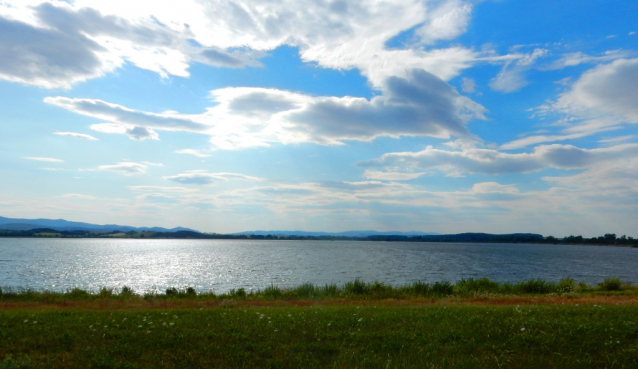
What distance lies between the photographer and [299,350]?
9055 mm

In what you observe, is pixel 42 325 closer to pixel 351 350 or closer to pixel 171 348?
pixel 171 348

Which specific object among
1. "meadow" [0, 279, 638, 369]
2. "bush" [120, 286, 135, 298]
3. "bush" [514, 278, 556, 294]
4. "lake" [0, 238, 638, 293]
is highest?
"meadow" [0, 279, 638, 369]

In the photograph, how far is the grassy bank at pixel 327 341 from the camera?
8203 mm

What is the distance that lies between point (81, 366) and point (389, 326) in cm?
804

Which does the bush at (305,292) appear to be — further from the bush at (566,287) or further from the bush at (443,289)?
the bush at (566,287)

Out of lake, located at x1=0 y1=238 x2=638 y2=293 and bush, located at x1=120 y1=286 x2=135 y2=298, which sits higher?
bush, located at x1=120 y1=286 x2=135 y2=298

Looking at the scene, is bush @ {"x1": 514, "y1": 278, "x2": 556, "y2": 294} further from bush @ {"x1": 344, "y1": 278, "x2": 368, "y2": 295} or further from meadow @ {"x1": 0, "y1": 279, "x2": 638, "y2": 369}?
meadow @ {"x1": 0, "y1": 279, "x2": 638, "y2": 369}

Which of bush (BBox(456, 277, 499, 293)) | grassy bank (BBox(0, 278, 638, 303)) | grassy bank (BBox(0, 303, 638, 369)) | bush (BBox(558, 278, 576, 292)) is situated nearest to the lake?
grassy bank (BBox(0, 278, 638, 303))

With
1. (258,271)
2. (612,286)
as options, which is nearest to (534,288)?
(612,286)

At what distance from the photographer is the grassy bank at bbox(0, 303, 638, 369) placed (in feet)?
26.9

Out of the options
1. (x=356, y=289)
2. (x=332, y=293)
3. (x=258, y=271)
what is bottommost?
(x=258, y=271)

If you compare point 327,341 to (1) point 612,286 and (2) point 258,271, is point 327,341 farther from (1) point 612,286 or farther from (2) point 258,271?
(2) point 258,271

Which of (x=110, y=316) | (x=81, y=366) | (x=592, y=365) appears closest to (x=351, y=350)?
(x=592, y=365)

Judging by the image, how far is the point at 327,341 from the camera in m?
9.79
